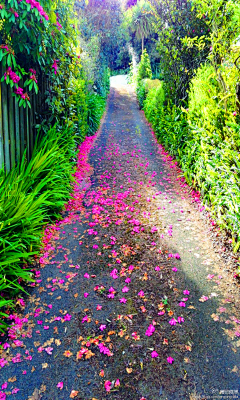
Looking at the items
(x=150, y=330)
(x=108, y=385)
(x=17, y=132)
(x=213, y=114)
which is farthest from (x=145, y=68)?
(x=108, y=385)

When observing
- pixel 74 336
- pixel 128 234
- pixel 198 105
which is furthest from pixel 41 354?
pixel 198 105

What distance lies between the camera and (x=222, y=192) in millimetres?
3459

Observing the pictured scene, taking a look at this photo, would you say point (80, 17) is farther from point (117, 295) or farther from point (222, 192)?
point (117, 295)

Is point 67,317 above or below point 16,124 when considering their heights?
below

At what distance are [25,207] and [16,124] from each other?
140 centimetres

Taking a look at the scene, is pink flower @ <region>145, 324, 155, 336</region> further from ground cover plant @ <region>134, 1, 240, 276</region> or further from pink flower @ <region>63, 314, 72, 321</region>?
ground cover plant @ <region>134, 1, 240, 276</region>

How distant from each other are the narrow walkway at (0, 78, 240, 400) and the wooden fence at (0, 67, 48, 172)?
1.10 metres

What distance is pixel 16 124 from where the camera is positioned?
12.6 feet

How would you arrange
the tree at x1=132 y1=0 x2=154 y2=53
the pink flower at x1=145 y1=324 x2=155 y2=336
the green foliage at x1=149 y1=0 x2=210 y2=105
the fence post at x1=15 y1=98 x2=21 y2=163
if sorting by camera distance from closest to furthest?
the pink flower at x1=145 y1=324 x2=155 y2=336
the fence post at x1=15 y1=98 x2=21 y2=163
the green foliage at x1=149 y1=0 x2=210 y2=105
the tree at x1=132 y1=0 x2=154 y2=53

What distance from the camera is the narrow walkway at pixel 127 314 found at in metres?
1.99

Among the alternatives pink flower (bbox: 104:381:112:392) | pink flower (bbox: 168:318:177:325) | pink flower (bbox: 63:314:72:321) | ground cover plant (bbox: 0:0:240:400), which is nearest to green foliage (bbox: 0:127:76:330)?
ground cover plant (bbox: 0:0:240:400)

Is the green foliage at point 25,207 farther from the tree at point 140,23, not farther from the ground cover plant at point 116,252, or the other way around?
the tree at point 140,23

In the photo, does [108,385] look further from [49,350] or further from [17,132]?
A: [17,132]

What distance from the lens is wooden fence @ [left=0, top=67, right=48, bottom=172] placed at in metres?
3.52
